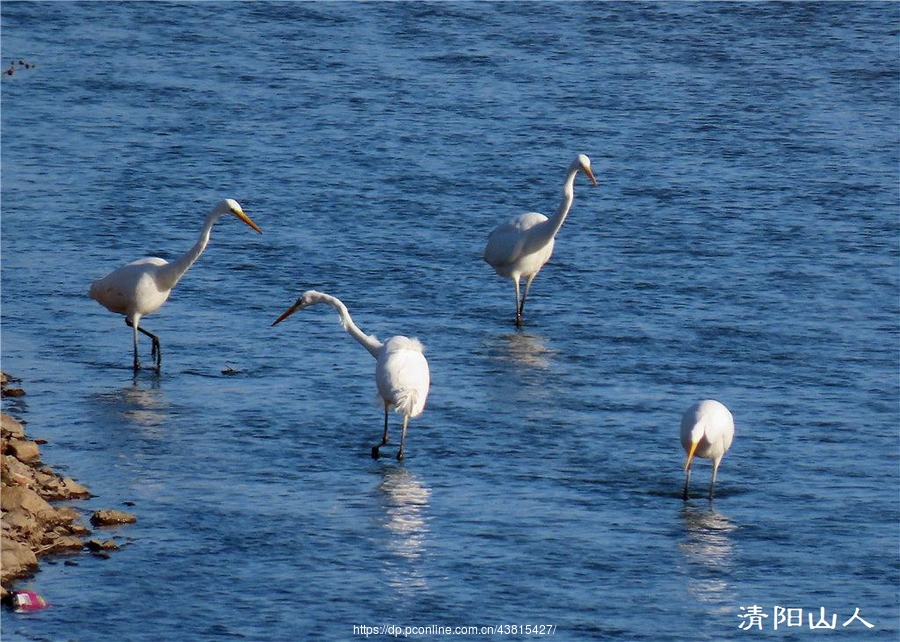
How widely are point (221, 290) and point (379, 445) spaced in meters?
4.90

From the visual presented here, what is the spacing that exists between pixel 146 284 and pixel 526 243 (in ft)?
13.4

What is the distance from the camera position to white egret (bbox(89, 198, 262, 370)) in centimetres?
1438

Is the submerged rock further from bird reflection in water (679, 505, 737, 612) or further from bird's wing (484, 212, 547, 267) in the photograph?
bird's wing (484, 212, 547, 267)

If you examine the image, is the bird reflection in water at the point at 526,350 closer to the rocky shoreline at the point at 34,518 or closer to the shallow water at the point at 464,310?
the shallow water at the point at 464,310

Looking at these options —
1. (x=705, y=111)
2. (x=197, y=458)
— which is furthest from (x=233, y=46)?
(x=197, y=458)

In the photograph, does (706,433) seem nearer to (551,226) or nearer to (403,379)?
(403,379)

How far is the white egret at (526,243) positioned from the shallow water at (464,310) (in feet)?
1.52

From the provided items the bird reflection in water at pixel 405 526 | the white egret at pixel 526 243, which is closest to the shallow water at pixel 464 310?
the bird reflection in water at pixel 405 526

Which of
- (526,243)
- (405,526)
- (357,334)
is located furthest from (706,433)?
Answer: (526,243)

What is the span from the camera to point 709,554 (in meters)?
10.8

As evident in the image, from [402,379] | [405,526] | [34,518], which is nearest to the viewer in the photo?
[34,518]

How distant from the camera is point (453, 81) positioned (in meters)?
24.6

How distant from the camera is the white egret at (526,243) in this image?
16469 mm

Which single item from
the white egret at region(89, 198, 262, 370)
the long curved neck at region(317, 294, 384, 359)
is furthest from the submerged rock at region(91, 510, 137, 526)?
the white egret at region(89, 198, 262, 370)
